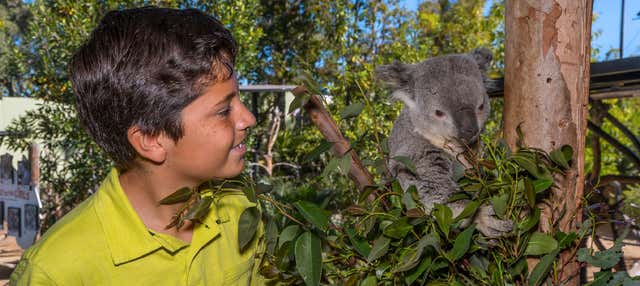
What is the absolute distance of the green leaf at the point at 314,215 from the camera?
100 cm

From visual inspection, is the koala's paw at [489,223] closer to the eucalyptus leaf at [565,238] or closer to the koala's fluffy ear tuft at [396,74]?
the eucalyptus leaf at [565,238]

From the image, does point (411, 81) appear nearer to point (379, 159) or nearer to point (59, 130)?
point (379, 159)

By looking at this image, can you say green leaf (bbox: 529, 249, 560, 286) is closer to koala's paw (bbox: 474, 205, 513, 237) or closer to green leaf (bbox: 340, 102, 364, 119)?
koala's paw (bbox: 474, 205, 513, 237)

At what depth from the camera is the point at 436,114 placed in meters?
1.88

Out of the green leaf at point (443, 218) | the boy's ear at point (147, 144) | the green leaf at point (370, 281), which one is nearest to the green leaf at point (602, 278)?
the green leaf at point (443, 218)

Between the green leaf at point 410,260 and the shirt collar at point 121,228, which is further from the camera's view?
the shirt collar at point 121,228

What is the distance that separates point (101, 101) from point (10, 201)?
192 inches

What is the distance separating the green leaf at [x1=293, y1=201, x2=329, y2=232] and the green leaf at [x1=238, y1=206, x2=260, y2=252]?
9 centimetres

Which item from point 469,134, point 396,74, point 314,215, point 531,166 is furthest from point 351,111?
point 396,74

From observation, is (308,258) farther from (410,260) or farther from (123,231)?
(123,231)

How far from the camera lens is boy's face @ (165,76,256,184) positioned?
1291 mm

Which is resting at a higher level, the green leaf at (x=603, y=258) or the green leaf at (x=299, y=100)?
the green leaf at (x=299, y=100)

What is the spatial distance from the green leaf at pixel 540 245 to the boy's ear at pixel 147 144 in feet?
2.76

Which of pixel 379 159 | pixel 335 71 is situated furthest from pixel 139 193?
pixel 335 71
